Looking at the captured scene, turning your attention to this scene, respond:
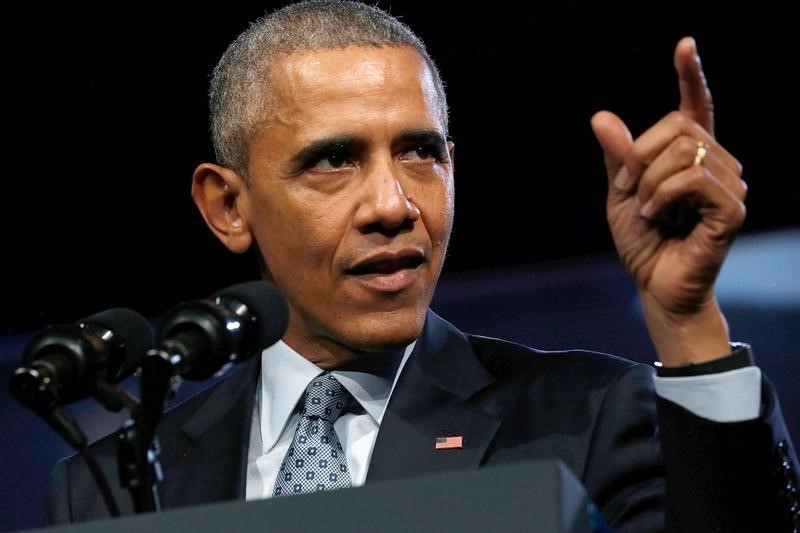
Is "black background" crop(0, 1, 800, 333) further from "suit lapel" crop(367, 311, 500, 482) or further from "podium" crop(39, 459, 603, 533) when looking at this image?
"podium" crop(39, 459, 603, 533)

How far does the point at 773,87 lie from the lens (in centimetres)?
277

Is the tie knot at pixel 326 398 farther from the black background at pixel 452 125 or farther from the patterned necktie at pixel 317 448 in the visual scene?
the black background at pixel 452 125

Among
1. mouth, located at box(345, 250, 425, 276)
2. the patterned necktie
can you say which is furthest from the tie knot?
mouth, located at box(345, 250, 425, 276)

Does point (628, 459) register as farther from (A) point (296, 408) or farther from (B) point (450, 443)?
(A) point (296, 408)

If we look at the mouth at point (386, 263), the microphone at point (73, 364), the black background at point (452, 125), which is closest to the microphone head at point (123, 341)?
the microphone at point (73, 364)

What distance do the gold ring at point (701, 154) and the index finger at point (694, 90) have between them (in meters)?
0.04

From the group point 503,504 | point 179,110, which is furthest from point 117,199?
point 503,504

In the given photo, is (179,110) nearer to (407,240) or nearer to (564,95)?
(564,95)

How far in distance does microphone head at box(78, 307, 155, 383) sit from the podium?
0.33 metres

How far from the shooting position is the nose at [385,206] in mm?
1919

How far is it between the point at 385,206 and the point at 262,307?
1.84ft

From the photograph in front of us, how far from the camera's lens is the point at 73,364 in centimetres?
135

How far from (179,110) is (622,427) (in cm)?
163

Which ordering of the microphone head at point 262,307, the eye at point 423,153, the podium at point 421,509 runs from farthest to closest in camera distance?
1. the eye at point 423,153
2. the microphone head at point 262,307
3. the podium at point 421,509
